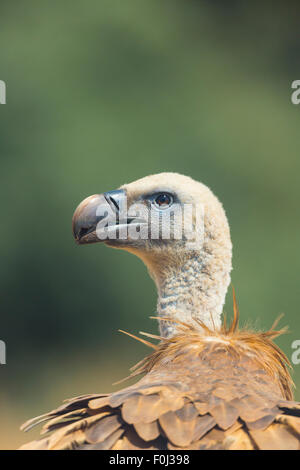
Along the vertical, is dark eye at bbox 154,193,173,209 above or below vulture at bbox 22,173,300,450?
above

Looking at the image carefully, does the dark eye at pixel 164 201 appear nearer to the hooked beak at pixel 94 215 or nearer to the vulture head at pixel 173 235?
the vulture head at pixel 173 235

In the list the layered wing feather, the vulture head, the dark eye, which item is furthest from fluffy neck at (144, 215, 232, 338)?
the layered wing feather

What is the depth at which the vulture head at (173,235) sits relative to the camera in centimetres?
281

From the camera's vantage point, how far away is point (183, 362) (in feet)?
7.78

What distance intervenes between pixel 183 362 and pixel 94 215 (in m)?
0.73

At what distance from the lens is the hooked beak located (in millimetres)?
2799

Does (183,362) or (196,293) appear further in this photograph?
(196,293)

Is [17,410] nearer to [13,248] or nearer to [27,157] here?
[13,248]

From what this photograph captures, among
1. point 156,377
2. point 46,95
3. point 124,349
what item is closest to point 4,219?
point 46,95

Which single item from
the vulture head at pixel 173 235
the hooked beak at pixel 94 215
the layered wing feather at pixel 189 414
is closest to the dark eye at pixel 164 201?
the vulture head at pixel 173 235

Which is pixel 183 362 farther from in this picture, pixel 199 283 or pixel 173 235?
pixel 173 235

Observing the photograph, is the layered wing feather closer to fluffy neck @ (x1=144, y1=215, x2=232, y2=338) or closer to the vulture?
the vulture

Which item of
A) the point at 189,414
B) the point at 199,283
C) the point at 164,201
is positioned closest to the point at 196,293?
the point at 199,283

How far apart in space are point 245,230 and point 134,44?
2207mm
